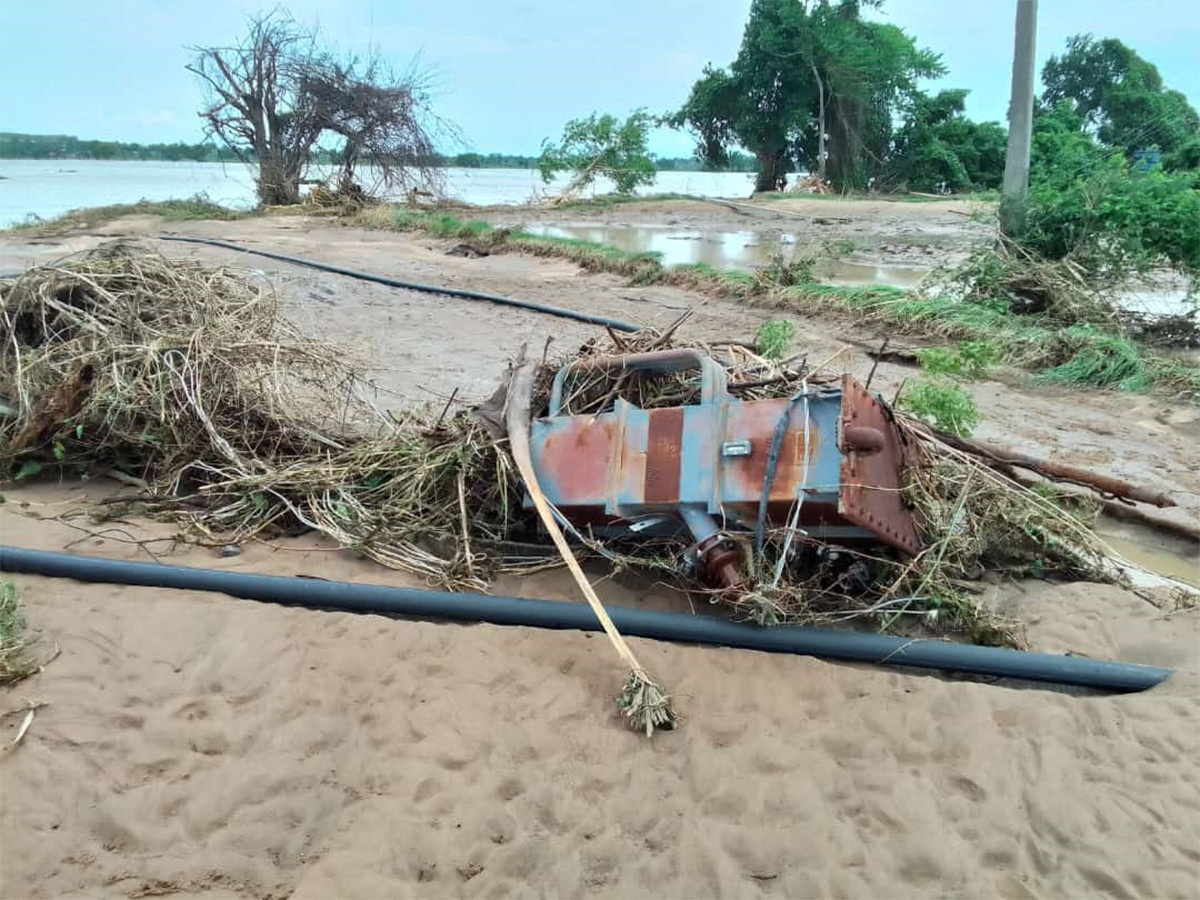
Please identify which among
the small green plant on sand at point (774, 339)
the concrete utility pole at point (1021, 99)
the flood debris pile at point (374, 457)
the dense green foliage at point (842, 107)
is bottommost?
the flood debris pile at point (374, 457)

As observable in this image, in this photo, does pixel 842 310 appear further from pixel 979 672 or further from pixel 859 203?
pixel 859 203

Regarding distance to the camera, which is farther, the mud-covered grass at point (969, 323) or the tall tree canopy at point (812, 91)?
the tall tree canopy at point (812, 91)

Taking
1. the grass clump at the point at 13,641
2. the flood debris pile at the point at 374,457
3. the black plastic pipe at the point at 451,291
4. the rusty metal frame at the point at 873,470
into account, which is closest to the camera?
the grass clump at the point at 13,641

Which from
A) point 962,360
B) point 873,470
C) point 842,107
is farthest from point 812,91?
point 873,470

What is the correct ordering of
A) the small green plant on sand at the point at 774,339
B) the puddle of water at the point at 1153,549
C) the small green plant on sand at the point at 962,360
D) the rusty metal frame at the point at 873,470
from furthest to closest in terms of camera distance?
the small green plant on sand at the point at 962,360 → the small green plant on sand at the point at 774,339 → the puddle of water at the point at 1153,549 → the rusty metal frame at the point at 873,470

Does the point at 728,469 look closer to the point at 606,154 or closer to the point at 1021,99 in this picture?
the point at 1021,99

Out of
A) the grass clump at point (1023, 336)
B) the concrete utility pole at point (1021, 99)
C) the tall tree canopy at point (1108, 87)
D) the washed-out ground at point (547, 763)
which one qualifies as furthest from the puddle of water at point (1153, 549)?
the tall tree canopy at point (1108, 87)

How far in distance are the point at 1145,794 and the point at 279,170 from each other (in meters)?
24.1

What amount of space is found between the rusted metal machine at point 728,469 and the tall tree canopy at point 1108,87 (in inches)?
1324

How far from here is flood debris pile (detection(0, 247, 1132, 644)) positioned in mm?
3576

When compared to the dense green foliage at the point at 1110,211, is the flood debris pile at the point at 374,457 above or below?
below

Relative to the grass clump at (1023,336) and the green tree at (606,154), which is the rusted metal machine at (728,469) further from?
the green tree at (606,154)

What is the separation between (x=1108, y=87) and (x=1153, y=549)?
3944 cm

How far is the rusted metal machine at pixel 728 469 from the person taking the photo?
3258 mm
